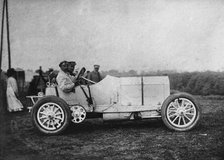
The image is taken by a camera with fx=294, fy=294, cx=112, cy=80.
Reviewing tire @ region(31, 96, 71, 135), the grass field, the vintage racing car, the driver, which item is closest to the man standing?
the grass field

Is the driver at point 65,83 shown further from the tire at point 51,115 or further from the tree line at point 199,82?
the tree line at point 199,82

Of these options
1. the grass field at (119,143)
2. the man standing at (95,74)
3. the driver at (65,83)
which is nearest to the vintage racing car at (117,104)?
the driver at (65,83)

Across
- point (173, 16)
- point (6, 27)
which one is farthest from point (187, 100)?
point (6, 27)

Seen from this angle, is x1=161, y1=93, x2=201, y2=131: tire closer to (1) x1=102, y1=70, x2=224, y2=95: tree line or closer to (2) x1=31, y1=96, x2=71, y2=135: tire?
(2) x1=31, y1=96, x2=71, y2=135: tire

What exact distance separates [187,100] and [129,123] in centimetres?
195

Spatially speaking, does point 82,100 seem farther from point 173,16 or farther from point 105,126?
point 173,16

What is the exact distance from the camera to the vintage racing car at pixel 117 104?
241 inches

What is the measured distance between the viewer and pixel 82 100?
6.65 m

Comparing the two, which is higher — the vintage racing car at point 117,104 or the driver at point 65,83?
the driver at point 65,83

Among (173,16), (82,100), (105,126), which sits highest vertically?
(173,16)

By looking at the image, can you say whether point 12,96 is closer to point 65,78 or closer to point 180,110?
point 65,78

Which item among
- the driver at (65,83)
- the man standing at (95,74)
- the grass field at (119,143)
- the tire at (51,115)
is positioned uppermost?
the man standing at (95,74)

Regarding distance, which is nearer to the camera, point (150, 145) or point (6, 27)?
point (150, 145)

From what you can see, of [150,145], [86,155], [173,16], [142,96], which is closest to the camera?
[86,155]
